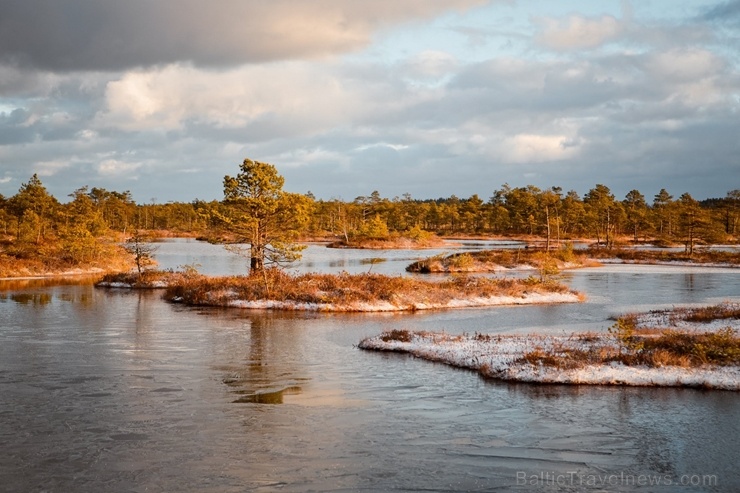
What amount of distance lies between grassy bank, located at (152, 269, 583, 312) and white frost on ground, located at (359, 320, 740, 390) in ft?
45.3

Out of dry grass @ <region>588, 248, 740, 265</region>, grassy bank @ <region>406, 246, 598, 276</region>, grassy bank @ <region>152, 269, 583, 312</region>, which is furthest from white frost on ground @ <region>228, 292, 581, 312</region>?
dry grass @ <region>588, 248, 740, 265</region>

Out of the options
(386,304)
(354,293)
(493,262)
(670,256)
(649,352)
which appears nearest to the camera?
(649,352)

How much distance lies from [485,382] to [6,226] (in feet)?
404

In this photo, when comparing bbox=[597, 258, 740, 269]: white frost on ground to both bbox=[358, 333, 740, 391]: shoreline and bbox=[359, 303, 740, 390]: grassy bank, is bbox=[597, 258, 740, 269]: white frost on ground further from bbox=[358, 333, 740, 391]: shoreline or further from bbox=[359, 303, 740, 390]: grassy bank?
bbox=[358, 333, 740, 391]: shoreline

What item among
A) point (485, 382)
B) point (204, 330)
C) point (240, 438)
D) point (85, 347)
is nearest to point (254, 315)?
point (204, 330)

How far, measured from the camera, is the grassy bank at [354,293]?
45.4m

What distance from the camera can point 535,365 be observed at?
956 inches

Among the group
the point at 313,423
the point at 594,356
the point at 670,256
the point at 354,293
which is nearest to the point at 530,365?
the point at 594,356

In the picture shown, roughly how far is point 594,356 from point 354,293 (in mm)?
23474

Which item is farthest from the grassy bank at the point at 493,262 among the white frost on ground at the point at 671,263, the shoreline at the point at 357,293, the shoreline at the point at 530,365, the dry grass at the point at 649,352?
the dry grass at the point at 649,352

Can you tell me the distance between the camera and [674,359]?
935 inches

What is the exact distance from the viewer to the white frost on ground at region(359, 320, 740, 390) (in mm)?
22625

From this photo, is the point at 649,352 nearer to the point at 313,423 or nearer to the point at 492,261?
the point at 313,423

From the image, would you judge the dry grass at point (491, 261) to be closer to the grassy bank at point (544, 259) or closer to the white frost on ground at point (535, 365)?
the grassy bank at point (544, 259)
